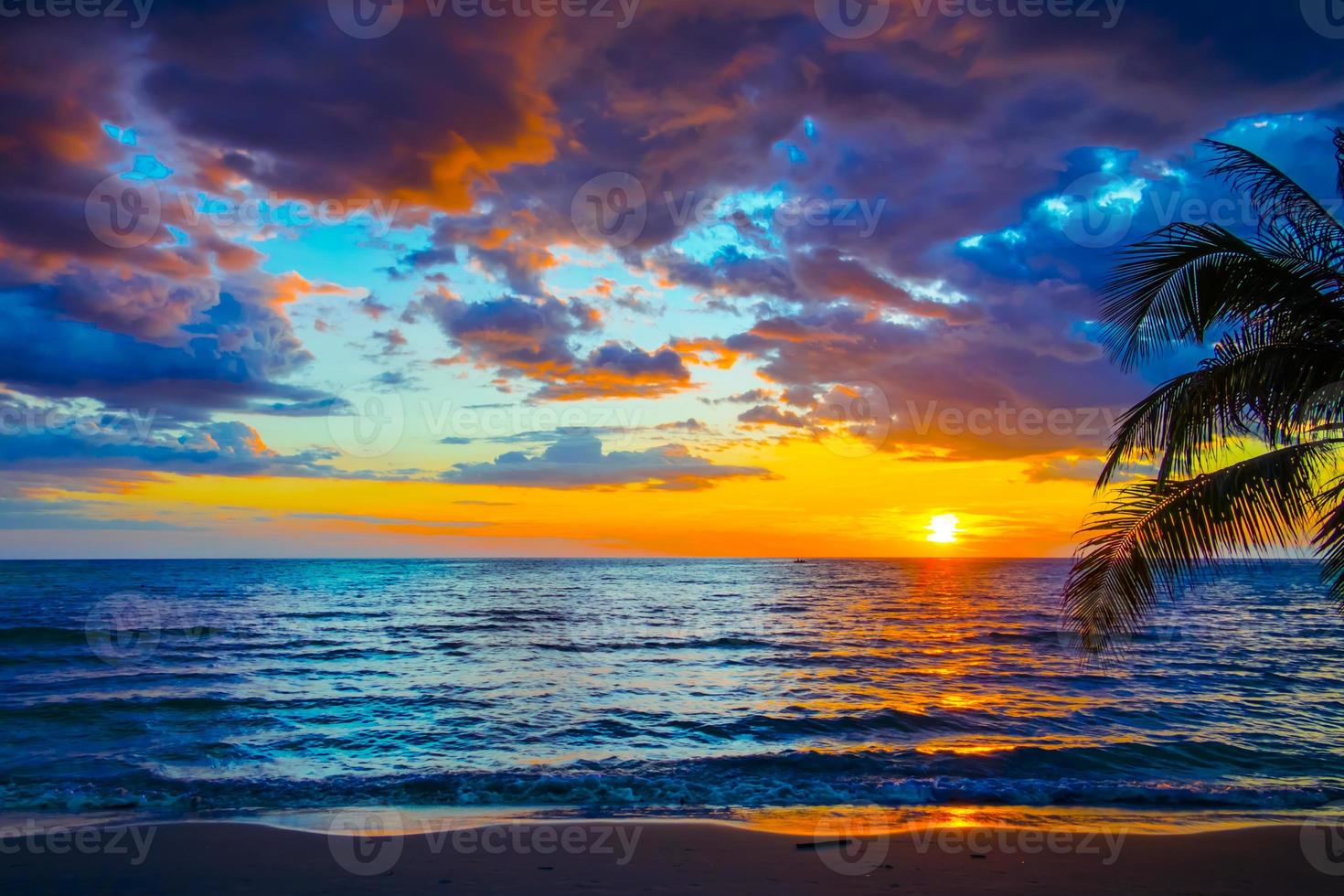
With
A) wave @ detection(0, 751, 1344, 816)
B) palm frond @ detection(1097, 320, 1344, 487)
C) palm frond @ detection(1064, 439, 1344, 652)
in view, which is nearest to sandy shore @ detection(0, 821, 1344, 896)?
wave @ detection(0, 751, 1344, 816)

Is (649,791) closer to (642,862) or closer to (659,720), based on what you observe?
(642,862)

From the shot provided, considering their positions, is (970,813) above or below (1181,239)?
below

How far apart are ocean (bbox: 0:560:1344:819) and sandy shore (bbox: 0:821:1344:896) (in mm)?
1648

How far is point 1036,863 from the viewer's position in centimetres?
868

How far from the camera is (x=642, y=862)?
28.4 feet

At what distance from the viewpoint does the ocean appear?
1219 centimetres

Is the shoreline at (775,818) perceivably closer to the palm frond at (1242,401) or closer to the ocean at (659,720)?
the ocean at (659,720)

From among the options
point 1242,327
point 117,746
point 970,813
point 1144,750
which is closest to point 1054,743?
point 1144,750

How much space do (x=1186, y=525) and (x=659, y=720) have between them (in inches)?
508

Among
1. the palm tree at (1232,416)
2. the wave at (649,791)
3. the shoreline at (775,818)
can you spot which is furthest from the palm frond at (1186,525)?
the wave at (649,791)

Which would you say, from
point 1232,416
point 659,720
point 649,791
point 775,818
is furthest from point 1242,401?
point 659,720

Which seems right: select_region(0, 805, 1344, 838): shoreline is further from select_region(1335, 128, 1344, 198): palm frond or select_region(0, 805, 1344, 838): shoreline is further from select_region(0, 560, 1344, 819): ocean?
select_region(1335, 128, 1344, 198): palm frond

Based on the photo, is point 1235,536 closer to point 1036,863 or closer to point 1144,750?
point 1036,863

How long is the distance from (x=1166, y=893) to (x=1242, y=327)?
6156 mm
